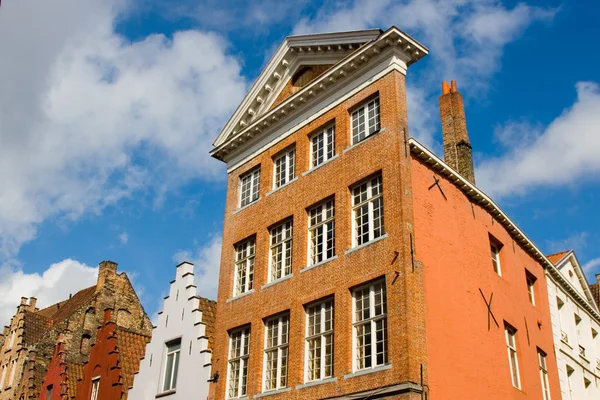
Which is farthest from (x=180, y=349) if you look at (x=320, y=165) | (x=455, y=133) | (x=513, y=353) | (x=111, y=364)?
(x=455, y=133)

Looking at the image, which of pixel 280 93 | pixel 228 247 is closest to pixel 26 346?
pixel 228 247

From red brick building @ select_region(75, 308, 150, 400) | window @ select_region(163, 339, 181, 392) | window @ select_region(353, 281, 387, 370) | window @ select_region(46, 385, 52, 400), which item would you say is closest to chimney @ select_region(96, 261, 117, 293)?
window @ select_region(46, 385, 52, 400)

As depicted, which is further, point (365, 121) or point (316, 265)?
point (365, 121)

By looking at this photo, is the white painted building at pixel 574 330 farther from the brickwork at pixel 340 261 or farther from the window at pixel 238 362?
the window at pixel 238 362

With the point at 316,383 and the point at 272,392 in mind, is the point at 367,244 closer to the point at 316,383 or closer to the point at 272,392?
the point at 316,383

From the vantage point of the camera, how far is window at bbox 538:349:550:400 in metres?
22.9

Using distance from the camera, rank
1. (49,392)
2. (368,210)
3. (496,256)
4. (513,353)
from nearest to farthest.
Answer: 1. (368,210)
2. (513,353)
3. (496,256)
4. (49,392)

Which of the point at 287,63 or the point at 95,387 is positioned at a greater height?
the point at 287,63

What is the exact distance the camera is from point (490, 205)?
22.5m

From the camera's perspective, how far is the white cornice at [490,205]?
19531 mm

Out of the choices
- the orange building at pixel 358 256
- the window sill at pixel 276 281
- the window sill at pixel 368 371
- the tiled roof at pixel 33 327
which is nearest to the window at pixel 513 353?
the orange building at pixel 358 256

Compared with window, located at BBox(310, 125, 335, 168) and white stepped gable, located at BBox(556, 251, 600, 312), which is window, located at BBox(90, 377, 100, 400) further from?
white stepped gable, located at BBox(556, 251, 600, 312)

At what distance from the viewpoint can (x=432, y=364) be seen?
16.5m

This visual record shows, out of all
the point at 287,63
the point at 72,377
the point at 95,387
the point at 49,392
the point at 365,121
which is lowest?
the point at 95,387
